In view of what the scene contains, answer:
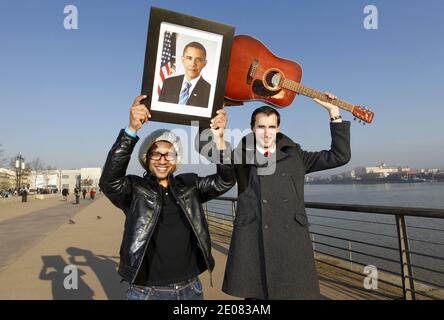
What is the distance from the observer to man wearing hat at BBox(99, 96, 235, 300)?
1.99 meters

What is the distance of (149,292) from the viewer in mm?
2051

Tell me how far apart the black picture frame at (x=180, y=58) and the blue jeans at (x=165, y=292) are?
1043mm

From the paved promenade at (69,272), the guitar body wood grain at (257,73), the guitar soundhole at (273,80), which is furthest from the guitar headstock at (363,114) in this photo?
the paved promenade at (69,272)

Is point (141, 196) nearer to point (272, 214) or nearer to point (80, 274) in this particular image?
point (272, 214)

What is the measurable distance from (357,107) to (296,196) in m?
0.90

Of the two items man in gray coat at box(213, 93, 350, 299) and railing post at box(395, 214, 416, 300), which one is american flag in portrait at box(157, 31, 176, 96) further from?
railing post at box(395, 214, 416, 300)

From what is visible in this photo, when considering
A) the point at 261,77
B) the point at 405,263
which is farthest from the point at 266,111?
the point at 405,263

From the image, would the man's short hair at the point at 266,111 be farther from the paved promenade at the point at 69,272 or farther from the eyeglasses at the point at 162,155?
the paved promenade at the point at 69,272

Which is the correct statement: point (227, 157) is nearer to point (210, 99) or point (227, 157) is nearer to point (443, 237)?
point (210, 99)

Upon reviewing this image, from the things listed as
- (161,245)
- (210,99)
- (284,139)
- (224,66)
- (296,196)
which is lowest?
(161,245)

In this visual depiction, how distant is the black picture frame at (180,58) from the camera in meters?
1.93

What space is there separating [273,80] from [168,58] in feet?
2.72

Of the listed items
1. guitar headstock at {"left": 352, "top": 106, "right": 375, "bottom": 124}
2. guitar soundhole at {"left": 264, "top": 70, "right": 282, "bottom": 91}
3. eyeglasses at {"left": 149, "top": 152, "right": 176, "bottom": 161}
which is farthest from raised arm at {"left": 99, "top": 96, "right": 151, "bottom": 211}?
guitar headstock at {"left": 352, "top": 106, "right": 375, "bottom": 124}

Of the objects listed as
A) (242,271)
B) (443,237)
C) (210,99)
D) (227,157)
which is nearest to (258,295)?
(242,271)
